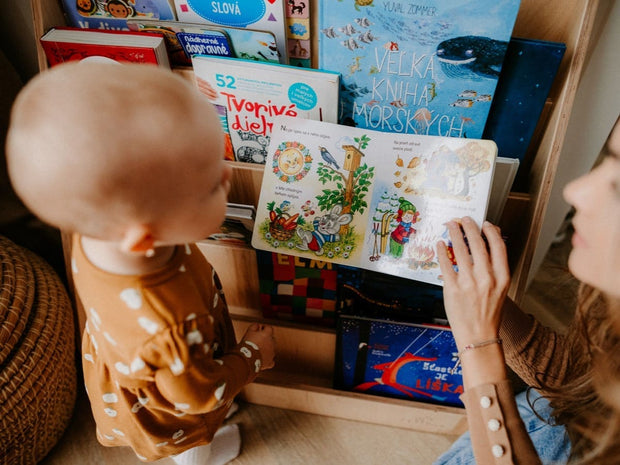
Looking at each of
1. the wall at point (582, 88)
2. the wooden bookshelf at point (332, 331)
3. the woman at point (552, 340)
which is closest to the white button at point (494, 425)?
the woman at point (552, 340)

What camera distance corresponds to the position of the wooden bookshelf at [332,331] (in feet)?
2.55

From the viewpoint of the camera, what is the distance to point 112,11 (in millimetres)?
866

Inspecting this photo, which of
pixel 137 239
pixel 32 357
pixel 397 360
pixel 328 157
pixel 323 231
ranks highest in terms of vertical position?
pixel 137 239

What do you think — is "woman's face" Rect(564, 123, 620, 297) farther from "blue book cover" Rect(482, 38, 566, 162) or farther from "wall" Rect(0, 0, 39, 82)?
"wall" Rect(0, 0, 39, 82)

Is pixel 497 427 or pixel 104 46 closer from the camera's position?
pixel 497 427

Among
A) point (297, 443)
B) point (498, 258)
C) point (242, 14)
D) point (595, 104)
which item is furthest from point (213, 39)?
point (297, 443)

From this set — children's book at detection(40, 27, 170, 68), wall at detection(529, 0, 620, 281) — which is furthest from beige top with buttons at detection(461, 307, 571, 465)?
children's book at detection(40, 27, 170, 68)

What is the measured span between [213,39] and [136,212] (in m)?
0.46

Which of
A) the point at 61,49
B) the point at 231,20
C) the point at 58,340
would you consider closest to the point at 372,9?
the point at 231,20

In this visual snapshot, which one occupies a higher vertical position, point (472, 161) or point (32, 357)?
point (472, 161)

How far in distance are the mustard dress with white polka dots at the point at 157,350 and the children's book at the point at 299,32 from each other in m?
0.45

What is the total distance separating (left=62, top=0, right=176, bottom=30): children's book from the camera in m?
0.84

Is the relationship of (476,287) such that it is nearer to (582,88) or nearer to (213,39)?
(582,88)

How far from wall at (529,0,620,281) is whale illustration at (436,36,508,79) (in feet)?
0.82
